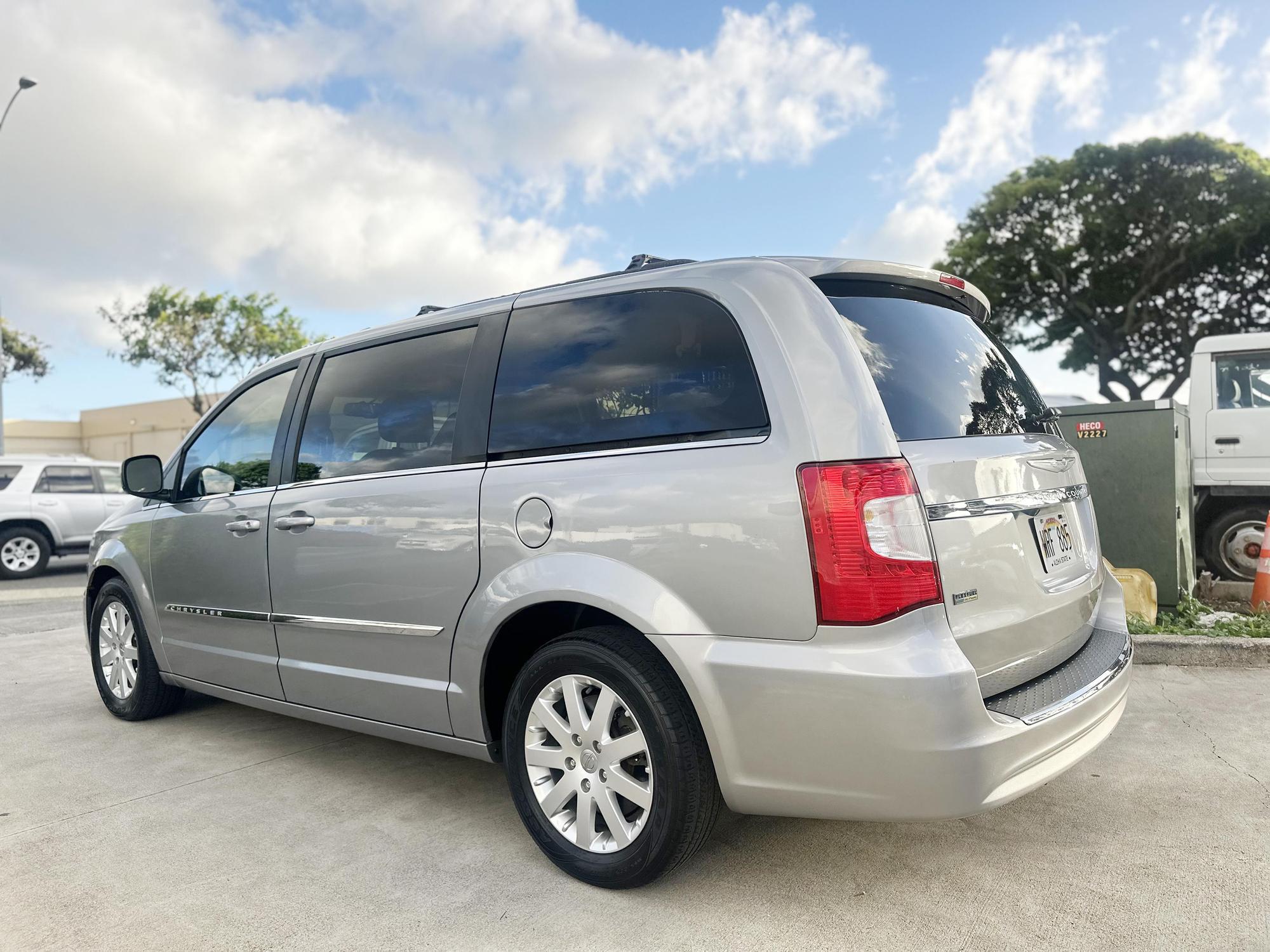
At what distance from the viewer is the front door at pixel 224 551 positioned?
383 centimetres

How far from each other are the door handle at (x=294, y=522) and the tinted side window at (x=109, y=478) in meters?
11.3

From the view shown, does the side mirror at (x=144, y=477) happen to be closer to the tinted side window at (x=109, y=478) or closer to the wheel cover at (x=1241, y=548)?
the wheel cover at (x=1241, y=548)

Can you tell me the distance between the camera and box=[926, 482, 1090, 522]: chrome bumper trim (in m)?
2.34

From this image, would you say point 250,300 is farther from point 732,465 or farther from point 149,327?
point 732,465

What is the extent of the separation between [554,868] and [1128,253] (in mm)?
25167

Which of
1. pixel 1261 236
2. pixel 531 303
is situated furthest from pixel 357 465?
pixel 1261 236

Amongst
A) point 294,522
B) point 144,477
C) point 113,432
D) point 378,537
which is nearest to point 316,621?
point 294,522

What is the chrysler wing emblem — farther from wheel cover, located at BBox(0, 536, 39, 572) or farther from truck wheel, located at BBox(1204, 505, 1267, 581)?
wheel cover, located at BBox(0, 536, 39, 572)

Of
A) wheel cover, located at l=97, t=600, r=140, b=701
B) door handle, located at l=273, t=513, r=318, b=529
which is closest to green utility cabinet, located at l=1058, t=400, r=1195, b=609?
door handle, located at l=273, t=513, r=318, b=529

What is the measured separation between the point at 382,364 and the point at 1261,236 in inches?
973

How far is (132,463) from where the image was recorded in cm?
435

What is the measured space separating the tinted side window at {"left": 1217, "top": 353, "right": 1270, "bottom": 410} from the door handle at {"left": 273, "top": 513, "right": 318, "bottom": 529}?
322 inches

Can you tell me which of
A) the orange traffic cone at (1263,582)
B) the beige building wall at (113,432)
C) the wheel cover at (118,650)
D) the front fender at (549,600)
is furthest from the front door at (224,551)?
the beige building wall at (113,432)

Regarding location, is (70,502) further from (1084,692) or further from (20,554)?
(1084,692)
